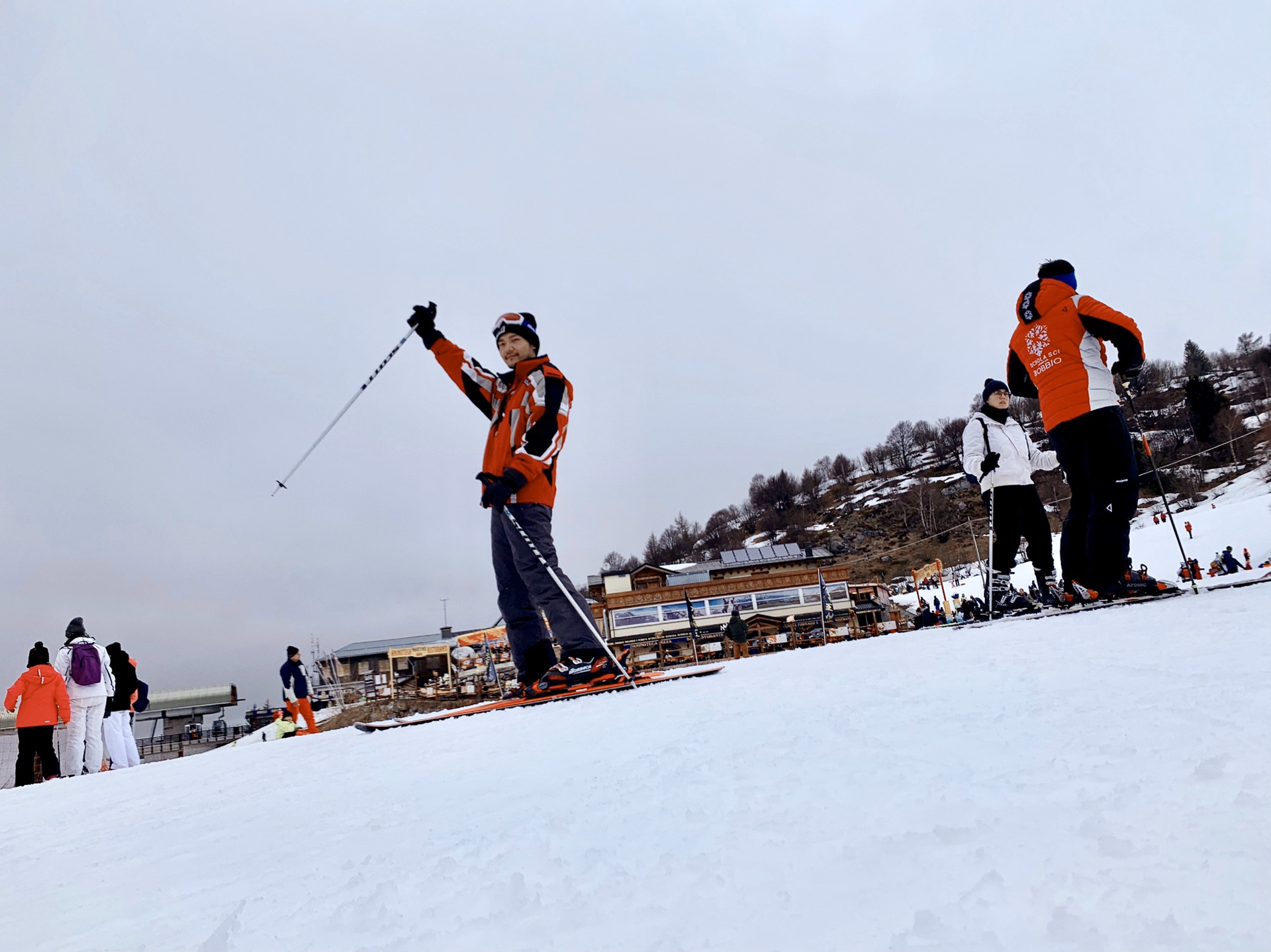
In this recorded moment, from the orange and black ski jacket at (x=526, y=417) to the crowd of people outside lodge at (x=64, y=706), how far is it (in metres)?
4.76

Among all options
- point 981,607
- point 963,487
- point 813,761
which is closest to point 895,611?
point 981,607

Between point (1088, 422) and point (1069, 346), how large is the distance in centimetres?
48

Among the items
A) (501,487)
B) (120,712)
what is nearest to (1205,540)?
(501,487)

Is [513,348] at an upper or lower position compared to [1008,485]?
upper

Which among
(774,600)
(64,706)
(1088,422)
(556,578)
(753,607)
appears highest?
(1088,422)

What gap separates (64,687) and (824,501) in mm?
89759

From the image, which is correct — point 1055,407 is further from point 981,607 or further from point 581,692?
point 581,692

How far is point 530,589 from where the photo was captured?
3.89m

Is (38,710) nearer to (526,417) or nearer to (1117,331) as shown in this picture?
(526,417)

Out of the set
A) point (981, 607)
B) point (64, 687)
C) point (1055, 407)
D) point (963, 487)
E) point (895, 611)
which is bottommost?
point (895, 611)

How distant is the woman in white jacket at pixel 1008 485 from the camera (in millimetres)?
5227

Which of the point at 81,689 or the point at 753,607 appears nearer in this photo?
the point at 81,689

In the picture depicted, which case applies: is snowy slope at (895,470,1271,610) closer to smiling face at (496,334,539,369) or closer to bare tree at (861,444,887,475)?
smiling face at (496,334,539,369)

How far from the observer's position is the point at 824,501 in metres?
90.8
